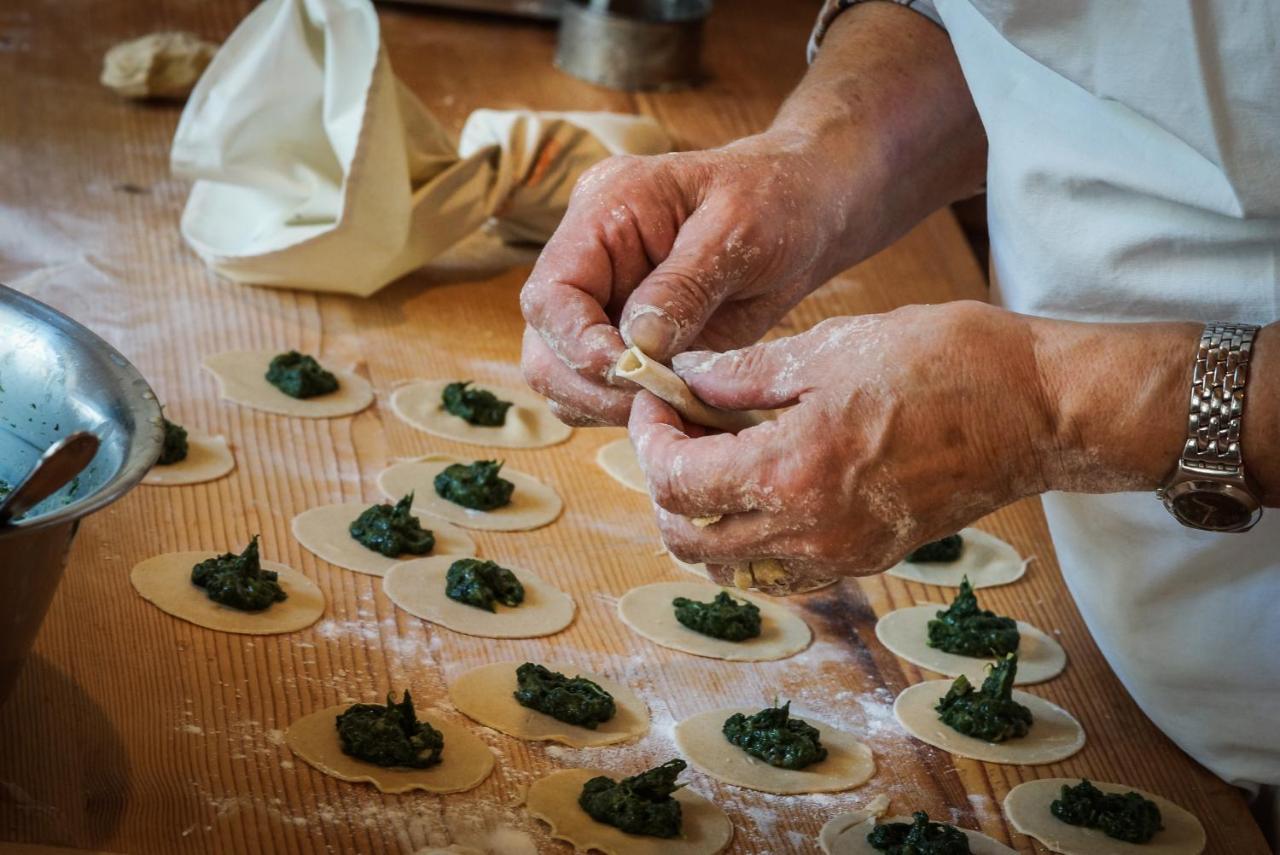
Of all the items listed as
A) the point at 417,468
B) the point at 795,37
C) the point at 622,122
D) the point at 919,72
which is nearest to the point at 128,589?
the point at 417,468

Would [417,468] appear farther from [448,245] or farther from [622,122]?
[622,122]

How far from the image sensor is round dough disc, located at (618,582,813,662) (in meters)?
1.98

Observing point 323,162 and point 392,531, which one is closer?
point 392,531

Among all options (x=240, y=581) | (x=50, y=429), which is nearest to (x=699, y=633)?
(x=240, y=581)

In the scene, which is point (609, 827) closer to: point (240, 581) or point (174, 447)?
point (240, 581)

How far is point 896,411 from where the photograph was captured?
143 centimetres

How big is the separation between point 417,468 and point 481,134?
96 centimetres

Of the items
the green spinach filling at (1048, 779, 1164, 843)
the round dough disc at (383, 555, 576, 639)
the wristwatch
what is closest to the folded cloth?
the round dough disc at (383, 555, 576, 639)

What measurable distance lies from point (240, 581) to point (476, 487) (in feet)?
1.49

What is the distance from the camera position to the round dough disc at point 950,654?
2037mm

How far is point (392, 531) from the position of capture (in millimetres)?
2068

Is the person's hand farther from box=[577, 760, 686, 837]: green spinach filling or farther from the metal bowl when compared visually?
the metal bowl

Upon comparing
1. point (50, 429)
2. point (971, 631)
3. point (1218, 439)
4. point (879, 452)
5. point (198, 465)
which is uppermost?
point (1218, 439)

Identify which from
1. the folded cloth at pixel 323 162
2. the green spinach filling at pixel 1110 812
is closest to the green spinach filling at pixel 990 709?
the green spinach filling at pixel 1110 812
